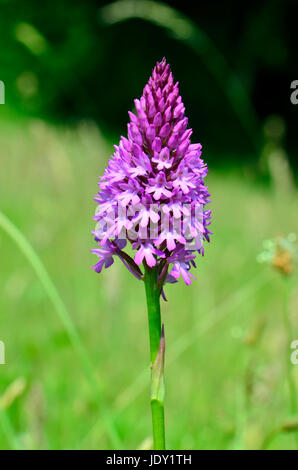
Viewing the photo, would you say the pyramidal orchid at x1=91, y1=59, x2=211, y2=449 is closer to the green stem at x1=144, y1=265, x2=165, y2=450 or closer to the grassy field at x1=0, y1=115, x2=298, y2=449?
the green stem at x1=144, y1=265, x2=165, y2=450

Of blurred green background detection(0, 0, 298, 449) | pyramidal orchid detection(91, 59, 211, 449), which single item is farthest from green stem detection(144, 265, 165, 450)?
blurred green background detection(0, 0, 298, 449)

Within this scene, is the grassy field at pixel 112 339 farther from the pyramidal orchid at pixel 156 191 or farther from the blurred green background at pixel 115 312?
the pyramidal orchid at pixel 156 191

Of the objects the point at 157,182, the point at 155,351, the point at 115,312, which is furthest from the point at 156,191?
the point at 115,312

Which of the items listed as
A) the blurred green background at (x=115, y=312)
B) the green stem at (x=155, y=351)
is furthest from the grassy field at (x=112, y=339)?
the green stem at (x=155, y=351)

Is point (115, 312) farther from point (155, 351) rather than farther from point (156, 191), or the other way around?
point (156, 191)
